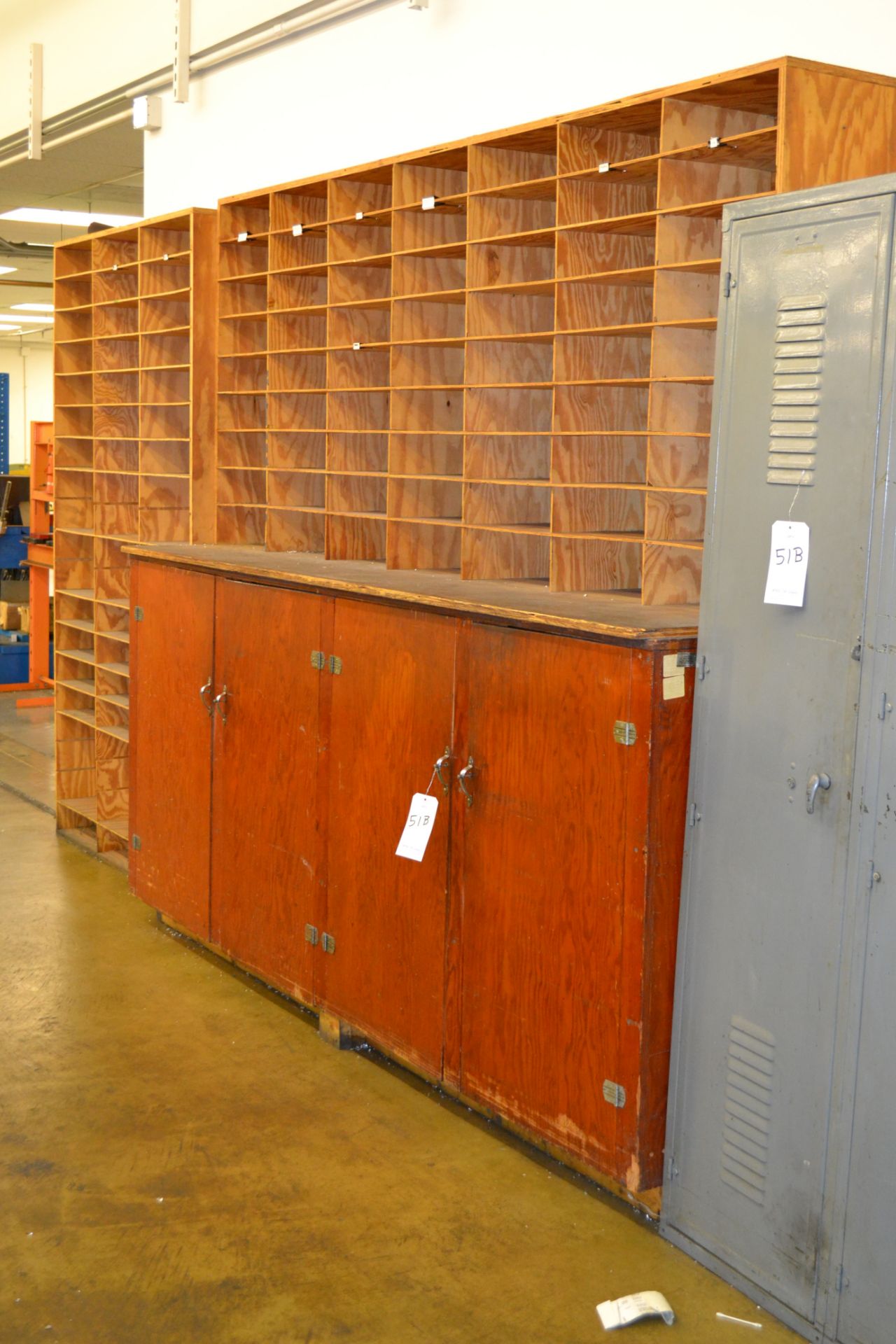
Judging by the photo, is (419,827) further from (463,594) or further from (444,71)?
(444,71)

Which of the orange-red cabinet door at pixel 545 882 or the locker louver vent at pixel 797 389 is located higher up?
the locker louver vent at pixel 797 389

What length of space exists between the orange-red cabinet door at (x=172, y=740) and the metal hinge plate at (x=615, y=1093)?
1.81 meters

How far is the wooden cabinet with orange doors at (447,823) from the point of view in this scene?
8.88 ft

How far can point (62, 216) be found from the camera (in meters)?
10.4

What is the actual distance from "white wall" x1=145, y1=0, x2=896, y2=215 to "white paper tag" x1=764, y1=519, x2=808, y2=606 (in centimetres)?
112

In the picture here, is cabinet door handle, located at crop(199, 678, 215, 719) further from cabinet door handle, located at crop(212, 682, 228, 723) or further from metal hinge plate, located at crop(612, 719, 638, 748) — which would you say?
metal hinge plate, located at crop(612, 719, 638, 748)

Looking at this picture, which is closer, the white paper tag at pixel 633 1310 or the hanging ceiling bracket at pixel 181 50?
the white paper tag at pixel 633 1310

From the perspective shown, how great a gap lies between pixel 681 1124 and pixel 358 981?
1.09 meters

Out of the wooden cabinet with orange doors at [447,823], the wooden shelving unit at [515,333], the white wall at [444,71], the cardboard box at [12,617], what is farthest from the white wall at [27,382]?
the wooden cabinet with orange doors at [447,823]

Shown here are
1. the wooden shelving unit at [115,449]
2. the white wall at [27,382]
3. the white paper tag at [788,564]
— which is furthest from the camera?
the white wall at [27,382]

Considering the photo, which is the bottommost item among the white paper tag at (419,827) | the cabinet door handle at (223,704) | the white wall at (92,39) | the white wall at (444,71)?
the white paper tag at (419,827)

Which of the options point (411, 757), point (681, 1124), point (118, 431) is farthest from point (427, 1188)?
point (118, 431)

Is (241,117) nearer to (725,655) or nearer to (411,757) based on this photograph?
(411,757)

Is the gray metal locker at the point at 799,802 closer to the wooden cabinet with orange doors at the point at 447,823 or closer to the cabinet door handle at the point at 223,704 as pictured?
the wooden cabinet with orange doors at the point at 447,823
